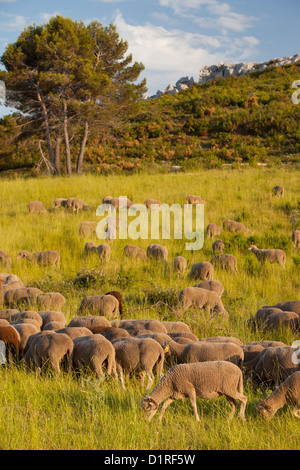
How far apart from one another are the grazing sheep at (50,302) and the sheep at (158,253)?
4116 millimetres

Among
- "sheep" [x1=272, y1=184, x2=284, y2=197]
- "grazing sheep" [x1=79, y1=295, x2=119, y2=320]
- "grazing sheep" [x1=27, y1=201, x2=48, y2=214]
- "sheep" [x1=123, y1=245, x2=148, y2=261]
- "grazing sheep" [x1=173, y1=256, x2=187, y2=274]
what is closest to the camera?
"grazing sheep" [x1=79, y1=295, x2=119, y2=320]

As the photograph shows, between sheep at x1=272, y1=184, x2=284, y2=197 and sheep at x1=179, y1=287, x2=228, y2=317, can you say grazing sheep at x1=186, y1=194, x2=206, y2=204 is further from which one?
sheep at x1=179, y1=287, x2=228, y2=317

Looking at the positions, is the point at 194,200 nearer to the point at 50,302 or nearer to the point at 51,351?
the point at 50,302

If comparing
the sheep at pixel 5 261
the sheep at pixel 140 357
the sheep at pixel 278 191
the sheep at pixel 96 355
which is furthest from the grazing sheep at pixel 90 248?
the sheep at pixel 278 191

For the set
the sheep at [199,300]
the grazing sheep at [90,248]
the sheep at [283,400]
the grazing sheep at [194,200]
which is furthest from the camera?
the grazing sheep at [194,200]

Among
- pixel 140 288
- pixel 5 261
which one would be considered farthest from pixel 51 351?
pixel 5 261

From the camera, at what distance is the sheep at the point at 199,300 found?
7910 millimetres

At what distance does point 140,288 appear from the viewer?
32.5 feet

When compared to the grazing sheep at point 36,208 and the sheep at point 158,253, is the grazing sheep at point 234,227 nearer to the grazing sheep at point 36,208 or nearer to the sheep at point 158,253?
the sheep at point 158,253

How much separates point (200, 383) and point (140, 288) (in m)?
6.16

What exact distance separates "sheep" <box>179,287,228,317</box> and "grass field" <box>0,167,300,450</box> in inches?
10.1

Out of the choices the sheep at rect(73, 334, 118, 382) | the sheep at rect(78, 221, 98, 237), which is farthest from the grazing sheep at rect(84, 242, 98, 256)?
the sheep at rect(73, 334, 118, 382)

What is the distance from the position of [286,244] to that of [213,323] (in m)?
6.69

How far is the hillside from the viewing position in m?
31.5
